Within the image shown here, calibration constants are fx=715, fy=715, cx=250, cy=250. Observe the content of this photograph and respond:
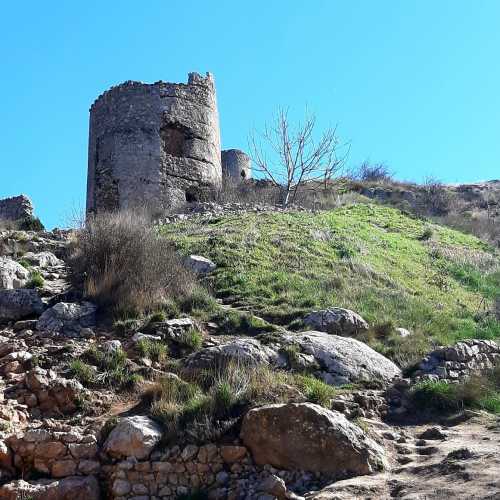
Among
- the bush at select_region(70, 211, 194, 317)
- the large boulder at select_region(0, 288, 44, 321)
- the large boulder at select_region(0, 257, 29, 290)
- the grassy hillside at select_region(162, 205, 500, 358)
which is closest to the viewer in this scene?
the large boulder at select_region(0, 288, 44, 321)

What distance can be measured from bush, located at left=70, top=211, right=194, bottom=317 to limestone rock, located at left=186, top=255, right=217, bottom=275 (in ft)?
0.94

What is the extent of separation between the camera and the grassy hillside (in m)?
8.93

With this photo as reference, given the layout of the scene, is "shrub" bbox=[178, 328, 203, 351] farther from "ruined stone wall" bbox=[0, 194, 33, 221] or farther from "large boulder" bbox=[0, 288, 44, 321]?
"ruined stone wall" bbox=[0, 194, 33, 221]

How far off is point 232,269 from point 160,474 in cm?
525

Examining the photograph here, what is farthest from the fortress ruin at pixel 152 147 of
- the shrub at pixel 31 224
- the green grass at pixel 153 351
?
the green grass at pixel 153 351

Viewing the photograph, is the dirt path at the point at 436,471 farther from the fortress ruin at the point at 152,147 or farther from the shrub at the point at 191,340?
the fortress ruin at the point at 152,147

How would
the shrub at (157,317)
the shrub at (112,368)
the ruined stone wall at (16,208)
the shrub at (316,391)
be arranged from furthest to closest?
the ruined stone wall at (16,208) < the shrub at (157,317) < the shrub at (112,368) < the shrub at (316,391)

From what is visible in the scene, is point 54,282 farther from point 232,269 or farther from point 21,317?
point 232,269

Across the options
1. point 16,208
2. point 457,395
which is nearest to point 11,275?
point 457,395

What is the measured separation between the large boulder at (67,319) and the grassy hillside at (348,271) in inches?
75.1

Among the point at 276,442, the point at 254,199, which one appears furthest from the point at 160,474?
the point at 254,199

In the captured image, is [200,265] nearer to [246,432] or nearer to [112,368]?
[112,368]

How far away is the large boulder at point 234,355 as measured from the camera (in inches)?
250

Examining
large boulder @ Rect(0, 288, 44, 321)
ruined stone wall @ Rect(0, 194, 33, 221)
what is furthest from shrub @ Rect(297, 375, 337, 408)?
ruined stone wall @ Rect(0, 194, 33, 221)
